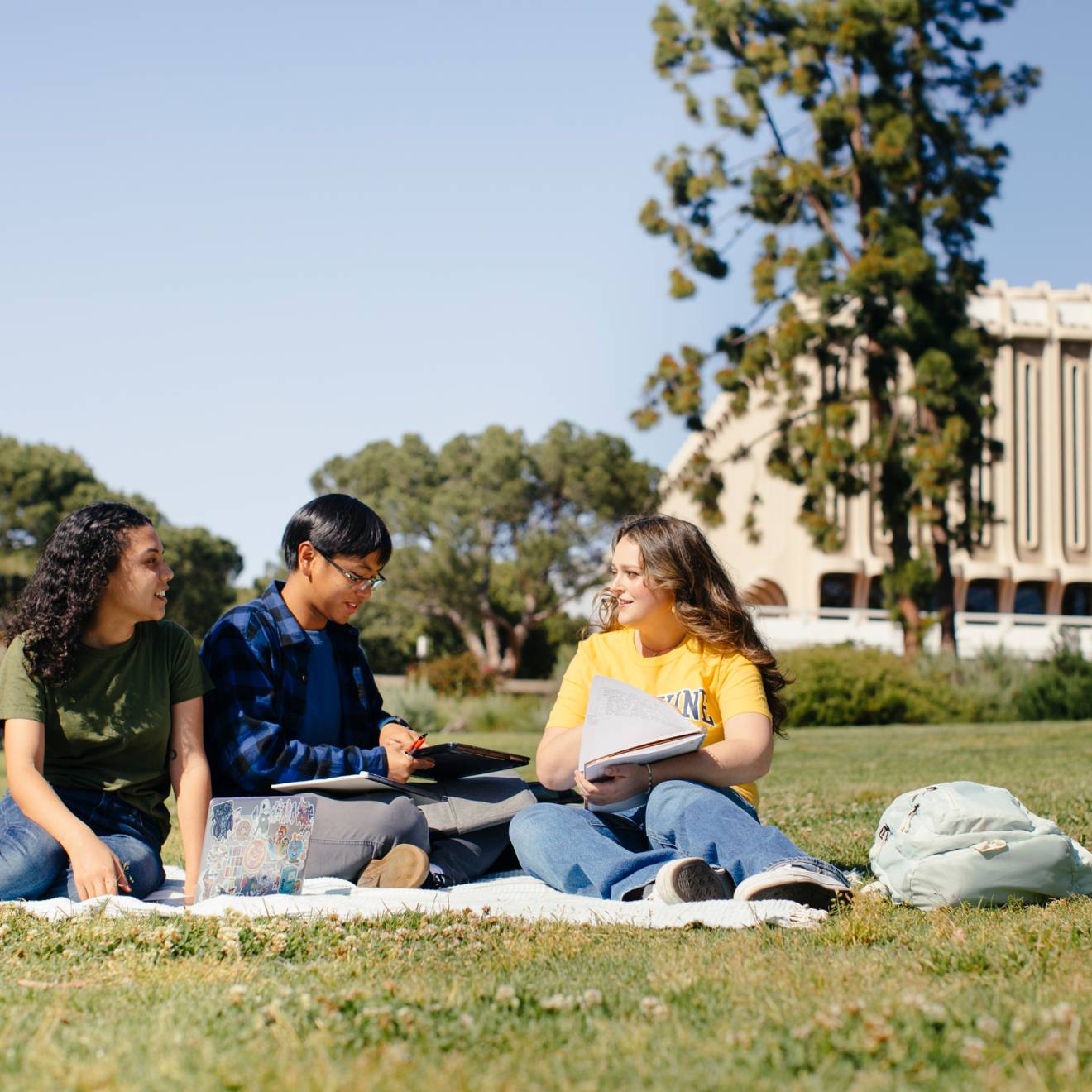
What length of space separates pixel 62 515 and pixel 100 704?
39948 millimetres

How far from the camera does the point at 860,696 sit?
1794cm

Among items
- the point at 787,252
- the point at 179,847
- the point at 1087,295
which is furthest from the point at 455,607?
the point at 179,847

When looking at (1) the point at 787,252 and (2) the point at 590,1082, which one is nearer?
(2) the point at 590,1082

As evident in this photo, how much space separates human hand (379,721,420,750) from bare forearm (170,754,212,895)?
0.58m

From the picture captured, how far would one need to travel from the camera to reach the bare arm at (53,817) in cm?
356

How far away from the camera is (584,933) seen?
125 inches

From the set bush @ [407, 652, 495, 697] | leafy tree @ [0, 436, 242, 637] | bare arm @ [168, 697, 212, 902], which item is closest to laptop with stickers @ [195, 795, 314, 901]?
bare arm @ [168, 697, 212, 902]

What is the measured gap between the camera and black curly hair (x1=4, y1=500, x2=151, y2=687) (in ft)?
→ 12.4

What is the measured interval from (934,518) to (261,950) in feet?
58.1

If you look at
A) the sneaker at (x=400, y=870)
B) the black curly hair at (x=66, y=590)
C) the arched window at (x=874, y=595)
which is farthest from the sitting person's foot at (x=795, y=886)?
the arched window at (x=874, y=595)

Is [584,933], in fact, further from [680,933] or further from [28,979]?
[28,979]

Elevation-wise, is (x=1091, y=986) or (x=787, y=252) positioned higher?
(x=787, y=252)

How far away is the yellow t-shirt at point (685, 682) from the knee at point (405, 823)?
1.70 feet

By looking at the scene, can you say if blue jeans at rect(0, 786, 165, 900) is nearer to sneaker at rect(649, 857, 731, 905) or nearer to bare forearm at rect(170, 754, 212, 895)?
bare forearm at rect(170, 754, 212, 895)
